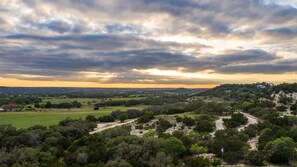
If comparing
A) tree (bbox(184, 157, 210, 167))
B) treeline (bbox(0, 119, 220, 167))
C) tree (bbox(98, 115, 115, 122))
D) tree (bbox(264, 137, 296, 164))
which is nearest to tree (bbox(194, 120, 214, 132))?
treeline (bbox(0, 119, 220, 167))

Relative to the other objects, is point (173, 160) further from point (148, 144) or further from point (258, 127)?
point (258, 127)

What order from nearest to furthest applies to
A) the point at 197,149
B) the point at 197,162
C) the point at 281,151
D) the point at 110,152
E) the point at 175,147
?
the point at 197,162
the point at 110,152
the point at 281,151
the point at 175,147
the point at 197,149

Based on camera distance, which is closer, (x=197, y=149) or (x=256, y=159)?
(x=256, y=159)

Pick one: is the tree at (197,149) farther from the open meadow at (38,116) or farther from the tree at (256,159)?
the open meadow at (38,116)

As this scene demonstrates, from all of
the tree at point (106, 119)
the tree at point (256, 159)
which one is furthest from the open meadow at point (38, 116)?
the tree at point (256, 159)

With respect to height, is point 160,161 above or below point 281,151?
above

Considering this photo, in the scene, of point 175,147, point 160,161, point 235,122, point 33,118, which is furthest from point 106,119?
point 160,161

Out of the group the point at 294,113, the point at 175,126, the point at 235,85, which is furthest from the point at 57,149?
the point at 235,85

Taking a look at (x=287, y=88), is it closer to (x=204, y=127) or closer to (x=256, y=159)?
(x=204, y=127)

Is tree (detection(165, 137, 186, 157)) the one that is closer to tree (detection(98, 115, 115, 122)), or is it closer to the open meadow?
tree (detection(98, 115, 115, 122))
